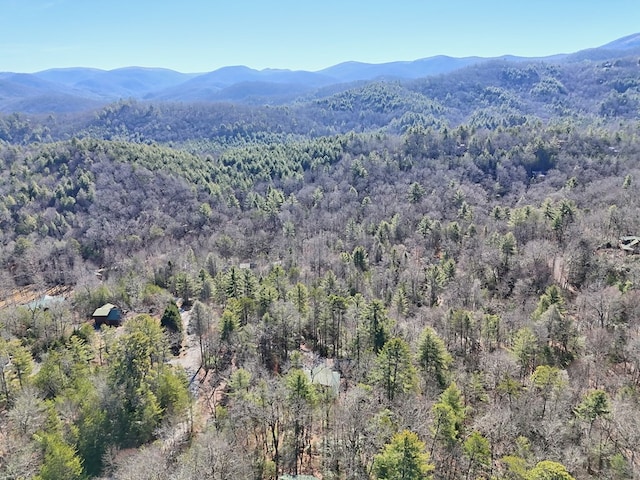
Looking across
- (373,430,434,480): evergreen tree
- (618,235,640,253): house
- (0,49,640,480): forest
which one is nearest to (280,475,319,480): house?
(0,49,640,480): forest

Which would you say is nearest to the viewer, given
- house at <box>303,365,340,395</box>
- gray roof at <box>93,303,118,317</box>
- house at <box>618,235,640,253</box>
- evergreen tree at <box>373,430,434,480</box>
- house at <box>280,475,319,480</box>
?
evergreen tree at <box>373,430,434,480</box>

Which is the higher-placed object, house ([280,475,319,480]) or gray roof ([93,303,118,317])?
house ([280,475,319,480])

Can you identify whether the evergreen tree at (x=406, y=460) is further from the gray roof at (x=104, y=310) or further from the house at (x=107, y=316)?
the gray roof at (x=104, y=310)

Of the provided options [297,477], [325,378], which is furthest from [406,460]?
[325,378]

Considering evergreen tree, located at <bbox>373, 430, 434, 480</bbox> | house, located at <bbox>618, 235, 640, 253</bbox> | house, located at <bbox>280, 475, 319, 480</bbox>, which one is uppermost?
evergreen tree, located at <bbox>373, 430, 434, 480</bbox>

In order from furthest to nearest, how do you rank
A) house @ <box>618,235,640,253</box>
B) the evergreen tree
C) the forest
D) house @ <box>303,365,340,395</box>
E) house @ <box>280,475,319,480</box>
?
house @ <box>618,235,640,253</box>
house @ <box>303,365,340,395</box>
the forest
house @ <box>280,475,319,480</box>
the evergreen tree

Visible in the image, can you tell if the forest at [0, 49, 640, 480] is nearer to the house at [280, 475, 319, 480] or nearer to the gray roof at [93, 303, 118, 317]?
the house at [280, 475, 319, 480]

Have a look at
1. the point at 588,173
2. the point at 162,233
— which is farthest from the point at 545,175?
the point at 162,233
